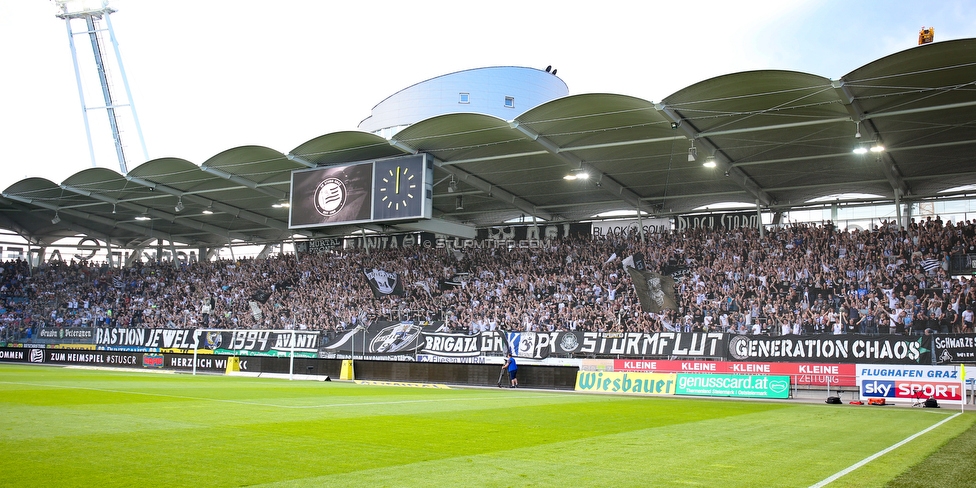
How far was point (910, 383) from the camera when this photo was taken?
68.2 ft

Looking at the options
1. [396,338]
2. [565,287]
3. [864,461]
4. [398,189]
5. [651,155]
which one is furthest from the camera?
[565,287]

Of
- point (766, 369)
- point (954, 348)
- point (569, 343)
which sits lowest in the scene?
point (766, 369)

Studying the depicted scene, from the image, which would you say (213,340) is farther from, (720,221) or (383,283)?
(720,221)

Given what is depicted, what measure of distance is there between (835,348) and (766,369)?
2313 mm

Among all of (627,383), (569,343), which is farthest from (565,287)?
(627,383)

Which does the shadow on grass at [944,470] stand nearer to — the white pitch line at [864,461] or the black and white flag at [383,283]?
the white pitch line at [864,461]

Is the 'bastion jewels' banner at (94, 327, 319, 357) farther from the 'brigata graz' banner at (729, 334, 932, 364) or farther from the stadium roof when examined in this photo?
the 'brigata graz' banner at (729, 334, 932, 364)

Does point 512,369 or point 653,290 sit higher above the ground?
point 653,290

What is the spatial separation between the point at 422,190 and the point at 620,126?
27.5ft

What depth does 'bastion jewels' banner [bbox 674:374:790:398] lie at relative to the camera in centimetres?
2238

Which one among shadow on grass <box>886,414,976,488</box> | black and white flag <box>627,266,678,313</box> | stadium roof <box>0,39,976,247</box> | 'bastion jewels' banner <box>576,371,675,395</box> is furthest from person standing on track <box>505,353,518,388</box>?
shadow on grass <box>886,414,976,488</box>

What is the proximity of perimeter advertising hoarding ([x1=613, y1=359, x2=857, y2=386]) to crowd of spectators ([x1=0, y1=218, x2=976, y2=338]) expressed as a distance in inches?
97.0

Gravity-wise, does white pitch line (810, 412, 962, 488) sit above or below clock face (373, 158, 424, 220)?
below

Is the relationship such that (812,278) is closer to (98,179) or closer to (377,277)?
(377,277)
